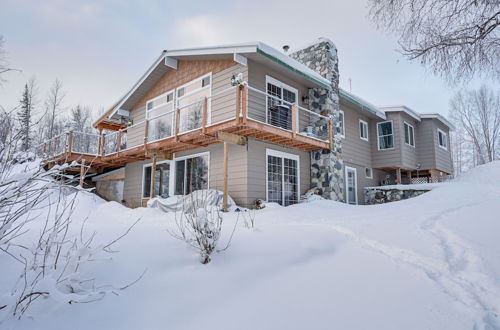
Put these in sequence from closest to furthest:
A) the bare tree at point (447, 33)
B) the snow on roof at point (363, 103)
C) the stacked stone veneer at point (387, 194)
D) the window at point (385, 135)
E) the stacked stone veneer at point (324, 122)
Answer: the bare tree at point (447, 33) < the stacked stone veneer at point (324, 122) < the stacked stone veneer at point (387, 194) < the snow on roof at point (363, 103) < the window at point (385, 135)

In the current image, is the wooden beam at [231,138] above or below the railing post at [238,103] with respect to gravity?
below

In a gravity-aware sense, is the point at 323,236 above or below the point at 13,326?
above

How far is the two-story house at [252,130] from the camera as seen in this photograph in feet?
29.3

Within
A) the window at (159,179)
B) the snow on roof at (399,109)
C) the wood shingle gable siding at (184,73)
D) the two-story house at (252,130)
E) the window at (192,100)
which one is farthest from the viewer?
the snow on roof at (399,109)

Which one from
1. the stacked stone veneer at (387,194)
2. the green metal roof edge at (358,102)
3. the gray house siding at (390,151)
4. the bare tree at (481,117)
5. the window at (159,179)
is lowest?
the stacked stone veneer at (387,194)

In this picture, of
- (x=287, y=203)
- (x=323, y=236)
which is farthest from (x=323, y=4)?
(x=323, y=236)

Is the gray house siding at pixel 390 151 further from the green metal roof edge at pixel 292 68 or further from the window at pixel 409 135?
the green metal roof edge at pixel 292 68

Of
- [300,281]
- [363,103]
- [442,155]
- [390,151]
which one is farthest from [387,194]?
[300,281]

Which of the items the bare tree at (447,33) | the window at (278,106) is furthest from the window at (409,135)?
the bare tree at (447,33)

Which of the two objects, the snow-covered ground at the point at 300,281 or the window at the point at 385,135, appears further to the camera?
the window at the point at 385,135

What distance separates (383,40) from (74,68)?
55.1ft

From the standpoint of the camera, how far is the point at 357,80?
17922 millimetres

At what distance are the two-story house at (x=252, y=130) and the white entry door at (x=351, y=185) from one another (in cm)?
5

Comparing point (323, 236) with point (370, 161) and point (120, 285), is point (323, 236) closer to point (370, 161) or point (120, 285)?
point (120, 285)
